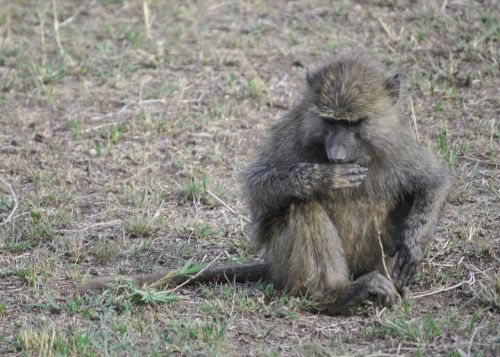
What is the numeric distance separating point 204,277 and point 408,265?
127 centimetres

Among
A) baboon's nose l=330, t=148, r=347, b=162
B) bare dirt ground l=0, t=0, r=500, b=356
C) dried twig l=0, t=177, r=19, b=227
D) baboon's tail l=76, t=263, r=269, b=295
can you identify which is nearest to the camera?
bare dirt ground l=0, t=0, r=500, b=356

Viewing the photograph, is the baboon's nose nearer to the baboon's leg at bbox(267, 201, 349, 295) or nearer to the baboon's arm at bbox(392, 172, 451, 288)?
the baboon's leg at bbox(267, 201, 349, 295)

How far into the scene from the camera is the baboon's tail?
547 cm

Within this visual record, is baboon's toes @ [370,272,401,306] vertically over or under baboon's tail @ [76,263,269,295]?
over

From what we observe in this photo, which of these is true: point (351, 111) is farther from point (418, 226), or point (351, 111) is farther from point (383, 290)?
point (383, 290)

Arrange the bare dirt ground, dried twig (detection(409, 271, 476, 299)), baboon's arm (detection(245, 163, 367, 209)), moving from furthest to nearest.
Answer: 1. dried twig (detection(409, 271, 476, 299))
2. baboon's arm (detection(245, 163, 367, 209))
3. the bare dirt ground

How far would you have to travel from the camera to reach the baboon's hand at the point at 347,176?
5.22m

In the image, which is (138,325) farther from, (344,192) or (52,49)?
(52,49)

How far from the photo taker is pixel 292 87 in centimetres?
869

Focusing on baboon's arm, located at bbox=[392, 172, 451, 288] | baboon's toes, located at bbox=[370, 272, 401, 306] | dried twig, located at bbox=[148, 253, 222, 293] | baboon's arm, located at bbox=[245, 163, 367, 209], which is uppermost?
baboon's arm, located at bbox=[245, 163, 367, 209]

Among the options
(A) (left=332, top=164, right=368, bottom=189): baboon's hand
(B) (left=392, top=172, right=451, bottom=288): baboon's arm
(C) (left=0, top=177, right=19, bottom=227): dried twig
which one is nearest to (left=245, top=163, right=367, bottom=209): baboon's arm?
(A) (left=332, top=164, right=368, bottom=189): baboon's hand

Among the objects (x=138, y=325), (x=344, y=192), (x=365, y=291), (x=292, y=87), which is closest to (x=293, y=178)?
(x=344, y=192)

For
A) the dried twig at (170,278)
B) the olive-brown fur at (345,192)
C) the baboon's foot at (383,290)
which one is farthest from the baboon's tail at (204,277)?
the baboon's foot at (383,290)

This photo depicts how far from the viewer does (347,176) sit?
522cm
